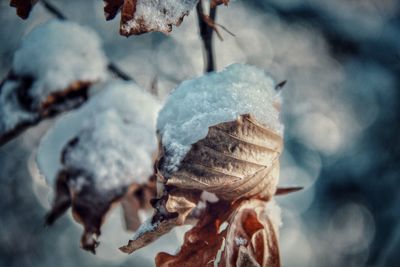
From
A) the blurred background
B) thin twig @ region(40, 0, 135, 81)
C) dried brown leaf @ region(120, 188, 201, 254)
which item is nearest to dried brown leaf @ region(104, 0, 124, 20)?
dried brown leaf @ region(120, 188, 201, 254)

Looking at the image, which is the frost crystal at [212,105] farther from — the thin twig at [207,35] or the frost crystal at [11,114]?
the frost crystal at [11,114]

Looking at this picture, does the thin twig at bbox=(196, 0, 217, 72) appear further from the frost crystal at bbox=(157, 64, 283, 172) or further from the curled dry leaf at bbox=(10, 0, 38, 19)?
the curled dry leaf at bbox=(10, 0, 38, 19)

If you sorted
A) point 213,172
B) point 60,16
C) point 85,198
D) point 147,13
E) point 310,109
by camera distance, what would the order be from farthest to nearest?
1. point 310,109
2. point 60,16
3. point 85,198
4. point 213,172
5. point 147,13

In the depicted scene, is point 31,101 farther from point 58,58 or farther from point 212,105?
point 212,105

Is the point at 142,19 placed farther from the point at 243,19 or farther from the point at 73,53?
the point at 243,19

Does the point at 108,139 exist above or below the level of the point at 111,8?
below

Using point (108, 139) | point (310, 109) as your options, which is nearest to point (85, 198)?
point (108, 139)
